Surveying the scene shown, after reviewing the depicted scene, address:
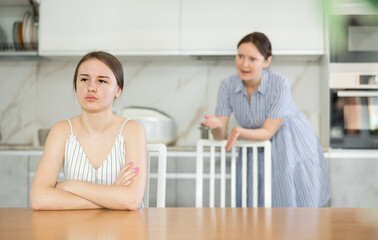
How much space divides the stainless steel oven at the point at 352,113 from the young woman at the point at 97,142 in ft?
5.51

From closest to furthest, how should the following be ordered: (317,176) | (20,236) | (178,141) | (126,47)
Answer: (20,236)
(317,176)
(126,47)
(178,141)

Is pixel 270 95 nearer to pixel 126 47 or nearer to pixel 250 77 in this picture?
pixel 250 77

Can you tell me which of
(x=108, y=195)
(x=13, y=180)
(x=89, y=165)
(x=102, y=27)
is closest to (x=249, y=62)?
(x=89, y=165)

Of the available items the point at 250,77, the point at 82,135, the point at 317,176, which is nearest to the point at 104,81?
the point at 82,135

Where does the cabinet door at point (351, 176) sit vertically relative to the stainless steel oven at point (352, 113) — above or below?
below

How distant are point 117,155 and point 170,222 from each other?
19.0 inches

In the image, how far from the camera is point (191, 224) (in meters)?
0.83

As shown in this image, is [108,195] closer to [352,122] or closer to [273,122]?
[273,122]

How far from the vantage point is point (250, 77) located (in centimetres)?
187

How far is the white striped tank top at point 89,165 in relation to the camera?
127 cm

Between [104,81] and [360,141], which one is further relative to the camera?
[360,141]

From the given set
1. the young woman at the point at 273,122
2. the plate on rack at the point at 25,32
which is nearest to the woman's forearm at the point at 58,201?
the young woman at the point at 273,122

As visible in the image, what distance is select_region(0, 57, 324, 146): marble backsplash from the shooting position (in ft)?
9.92

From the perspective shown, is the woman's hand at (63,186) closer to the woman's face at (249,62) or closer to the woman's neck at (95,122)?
the woman's neck at (95,122)
